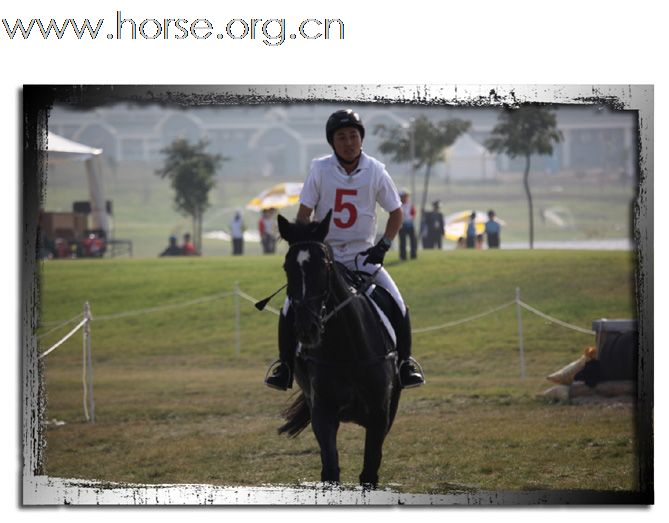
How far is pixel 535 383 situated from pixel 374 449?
9888 millimetres

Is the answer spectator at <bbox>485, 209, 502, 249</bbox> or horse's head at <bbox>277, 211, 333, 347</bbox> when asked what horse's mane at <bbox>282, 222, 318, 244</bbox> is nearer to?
horse's head at <bbox>277, 211, 333, 347</bbox>

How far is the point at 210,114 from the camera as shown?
5425cm

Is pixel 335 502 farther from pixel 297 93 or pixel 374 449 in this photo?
pixel 297 93

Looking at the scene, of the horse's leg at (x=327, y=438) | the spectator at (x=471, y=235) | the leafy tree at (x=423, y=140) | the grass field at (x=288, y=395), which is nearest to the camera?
the horse's leg at (x=327, y=438)

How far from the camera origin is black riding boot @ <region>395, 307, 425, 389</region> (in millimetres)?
10047

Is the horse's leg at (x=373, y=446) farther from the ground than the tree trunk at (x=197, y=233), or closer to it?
closer to it

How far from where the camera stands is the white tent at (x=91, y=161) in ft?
90.5

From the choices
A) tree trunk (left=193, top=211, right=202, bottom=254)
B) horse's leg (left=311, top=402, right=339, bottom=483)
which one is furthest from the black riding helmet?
tree trunk (left=193, top=211, right=202, bottom=254)

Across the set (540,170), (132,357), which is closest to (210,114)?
(540,170)

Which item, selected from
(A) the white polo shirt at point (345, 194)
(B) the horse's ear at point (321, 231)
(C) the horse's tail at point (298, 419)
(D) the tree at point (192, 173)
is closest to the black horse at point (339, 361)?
(B) the horse's ear at point (321, 231)

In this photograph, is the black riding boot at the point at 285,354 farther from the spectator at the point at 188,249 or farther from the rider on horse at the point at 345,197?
the spectator at the point at 188,249

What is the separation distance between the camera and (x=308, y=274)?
8.52 metres

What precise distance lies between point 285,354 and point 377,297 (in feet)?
2.94

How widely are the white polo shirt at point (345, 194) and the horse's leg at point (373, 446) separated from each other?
146 cm
